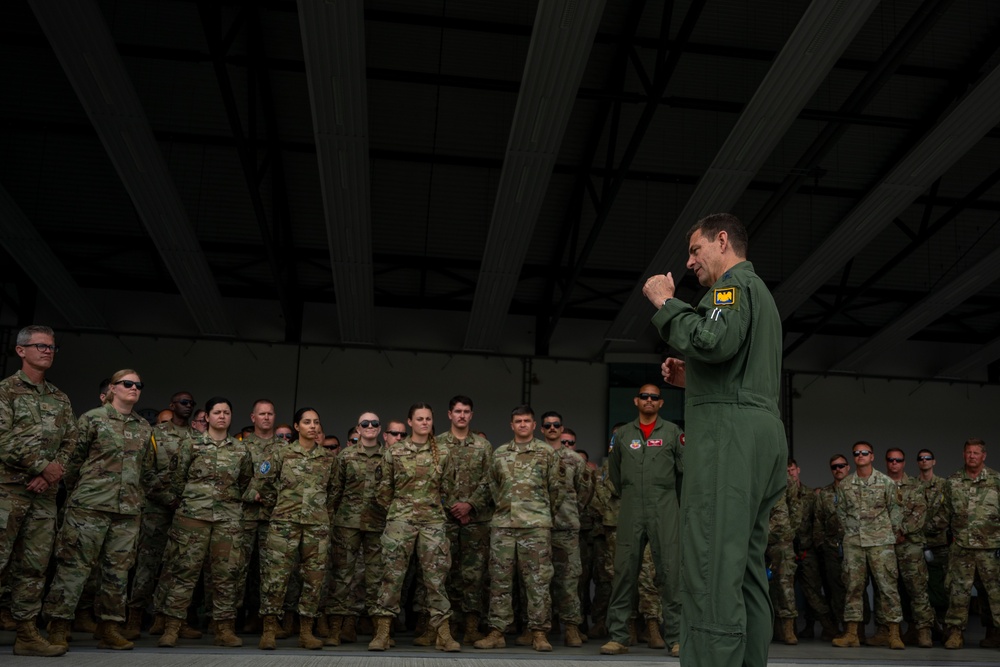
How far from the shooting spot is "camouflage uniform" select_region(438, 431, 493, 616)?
6.08 meters

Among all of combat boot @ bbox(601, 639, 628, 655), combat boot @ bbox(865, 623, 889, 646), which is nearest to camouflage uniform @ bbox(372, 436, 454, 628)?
combat boot @ bbox(601, 639, 628, 655)

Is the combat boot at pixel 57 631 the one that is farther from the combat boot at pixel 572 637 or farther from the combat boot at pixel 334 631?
the combat boot at pixel 572 637

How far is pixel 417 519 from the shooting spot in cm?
558

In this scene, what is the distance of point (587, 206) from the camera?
442 inches

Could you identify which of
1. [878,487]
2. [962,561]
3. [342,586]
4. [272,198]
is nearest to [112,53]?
[272,198]

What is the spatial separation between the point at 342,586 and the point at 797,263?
8251mm

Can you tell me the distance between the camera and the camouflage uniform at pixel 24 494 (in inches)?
170

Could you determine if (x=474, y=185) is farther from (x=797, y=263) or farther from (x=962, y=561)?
(x=962, y=561)

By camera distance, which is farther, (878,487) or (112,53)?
(112,53)

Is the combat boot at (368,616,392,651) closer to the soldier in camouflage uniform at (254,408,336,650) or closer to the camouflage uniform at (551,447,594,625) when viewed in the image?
the soldier in camouflage uniform at (254,408,336,650)

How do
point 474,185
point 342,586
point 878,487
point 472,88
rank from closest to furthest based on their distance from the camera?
point 342,586, point 878,487, point 472,88, point 474,185

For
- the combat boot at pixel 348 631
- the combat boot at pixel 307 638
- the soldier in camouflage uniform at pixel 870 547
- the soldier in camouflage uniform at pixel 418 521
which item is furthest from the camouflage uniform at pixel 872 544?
the combat boot at pixel 307 638

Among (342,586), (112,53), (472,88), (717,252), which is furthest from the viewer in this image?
(472,88)

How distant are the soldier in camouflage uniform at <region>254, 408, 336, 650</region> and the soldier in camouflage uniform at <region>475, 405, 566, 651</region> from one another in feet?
3.65
